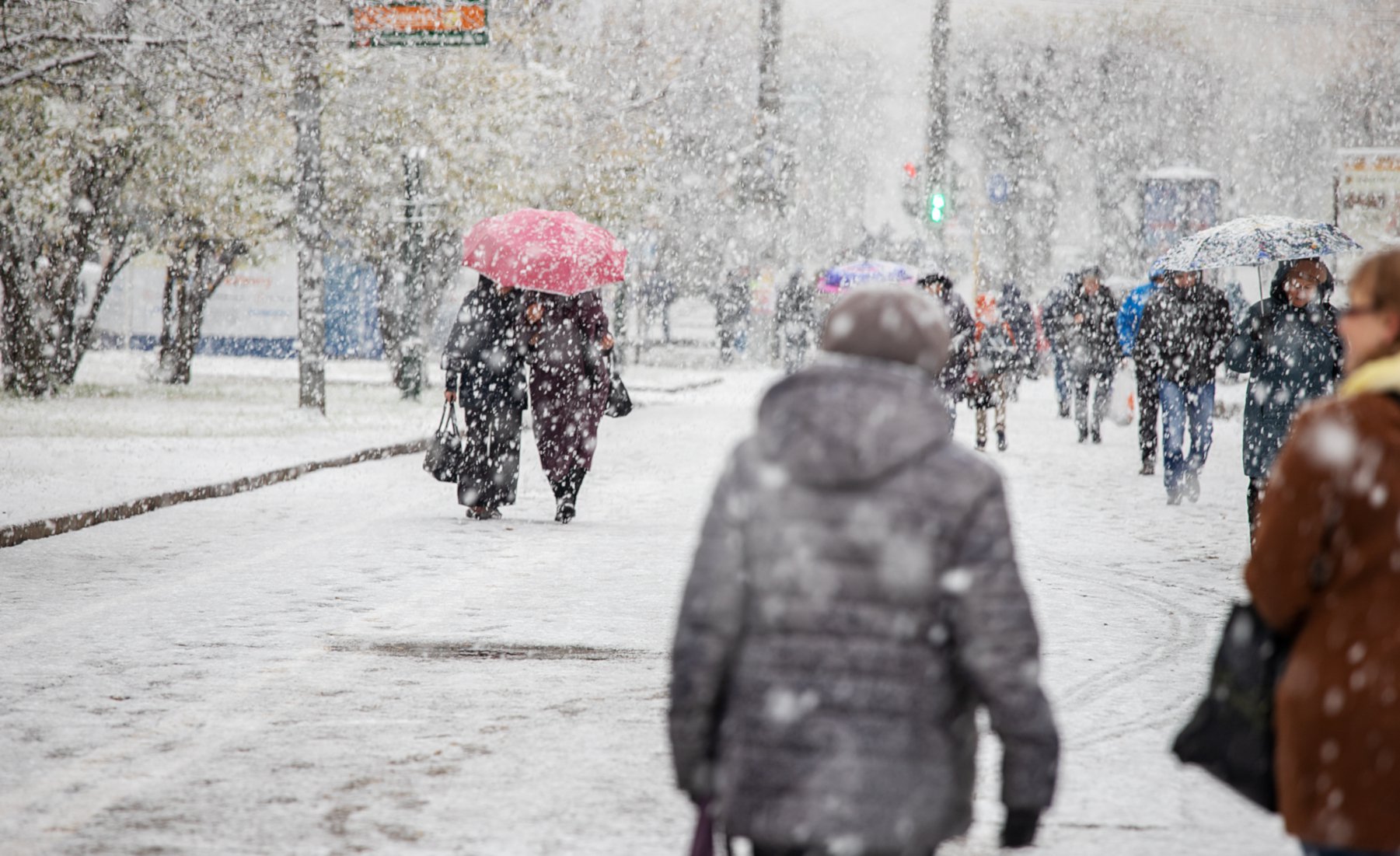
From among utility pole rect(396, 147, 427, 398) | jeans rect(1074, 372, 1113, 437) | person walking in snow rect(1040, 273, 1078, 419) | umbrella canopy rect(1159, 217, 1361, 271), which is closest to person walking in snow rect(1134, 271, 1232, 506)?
umbrella canopy rect(1159, 217, 1361, 271)

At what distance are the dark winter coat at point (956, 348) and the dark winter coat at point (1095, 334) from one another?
516 centimetres

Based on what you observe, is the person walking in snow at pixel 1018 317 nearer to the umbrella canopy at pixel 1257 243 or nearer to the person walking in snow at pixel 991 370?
the person walking in snow at pixel 991 370

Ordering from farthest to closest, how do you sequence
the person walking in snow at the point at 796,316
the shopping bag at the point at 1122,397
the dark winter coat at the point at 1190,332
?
the person walking in snow at the point at 796,316
the shopping bag at the point at 1122,397
the dark winter coat at the point at 1190,332

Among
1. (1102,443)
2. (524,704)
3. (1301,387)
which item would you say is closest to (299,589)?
(524,704)

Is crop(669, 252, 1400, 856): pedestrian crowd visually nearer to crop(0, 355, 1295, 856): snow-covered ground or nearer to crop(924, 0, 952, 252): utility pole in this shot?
crop(0, 355, 1295, 856): snow-covered ground

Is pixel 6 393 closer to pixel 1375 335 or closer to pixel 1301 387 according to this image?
pixel 1301 387

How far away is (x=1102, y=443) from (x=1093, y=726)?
15.9m

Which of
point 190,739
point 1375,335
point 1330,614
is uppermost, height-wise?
point 1375,335

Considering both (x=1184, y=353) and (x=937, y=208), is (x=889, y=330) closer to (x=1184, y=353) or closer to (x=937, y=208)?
(x=1184, y=353)

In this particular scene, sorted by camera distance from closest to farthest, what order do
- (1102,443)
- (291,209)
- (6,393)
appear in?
(1102,443) → (6,393) → (291,209)

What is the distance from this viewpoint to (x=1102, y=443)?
73.2 ft

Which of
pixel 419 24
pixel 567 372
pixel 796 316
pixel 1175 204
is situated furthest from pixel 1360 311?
pixel 1175 204

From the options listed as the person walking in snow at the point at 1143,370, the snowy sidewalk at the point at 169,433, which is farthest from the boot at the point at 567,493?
the person walking in snow at the point at 1143,370

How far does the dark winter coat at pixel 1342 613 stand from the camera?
3.02m
